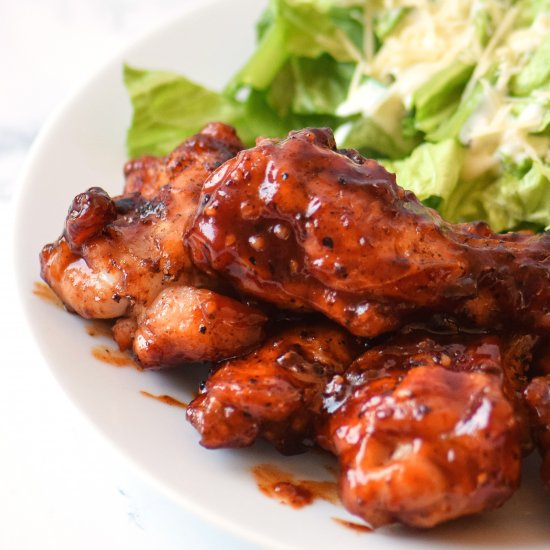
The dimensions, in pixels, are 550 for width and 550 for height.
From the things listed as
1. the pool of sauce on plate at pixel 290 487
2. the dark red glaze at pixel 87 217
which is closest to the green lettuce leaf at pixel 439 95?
the dark red glaze at pixel 87 217

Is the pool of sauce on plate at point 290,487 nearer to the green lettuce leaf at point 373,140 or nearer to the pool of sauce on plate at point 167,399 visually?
the pool of sauce on plate at point 167,399

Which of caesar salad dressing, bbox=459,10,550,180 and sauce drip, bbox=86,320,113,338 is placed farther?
caesar salad dressing, bbox=459,10,550,180

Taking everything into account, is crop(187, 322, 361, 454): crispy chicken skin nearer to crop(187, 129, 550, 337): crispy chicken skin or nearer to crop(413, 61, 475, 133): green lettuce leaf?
crop(187, 129, 550, 337): crispy chicken skin

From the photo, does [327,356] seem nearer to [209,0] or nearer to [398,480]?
[398,480]

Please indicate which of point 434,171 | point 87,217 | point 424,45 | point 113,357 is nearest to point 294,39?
point 424,45

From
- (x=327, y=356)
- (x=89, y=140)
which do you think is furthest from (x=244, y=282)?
(x=89, y=140)

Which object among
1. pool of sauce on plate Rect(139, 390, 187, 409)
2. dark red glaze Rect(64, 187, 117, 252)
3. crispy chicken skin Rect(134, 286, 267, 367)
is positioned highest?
dark red glaze Rect(64, 187, 117, 252)

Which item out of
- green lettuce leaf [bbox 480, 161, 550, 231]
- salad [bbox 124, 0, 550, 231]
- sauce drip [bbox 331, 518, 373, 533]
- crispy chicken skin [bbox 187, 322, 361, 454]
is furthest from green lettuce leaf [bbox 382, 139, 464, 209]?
sauce drip [bbox 331, 518, 373, 533]

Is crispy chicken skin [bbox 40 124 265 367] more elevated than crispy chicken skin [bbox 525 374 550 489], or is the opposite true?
crispy chicken skin [bbox 40 124 265 367]
